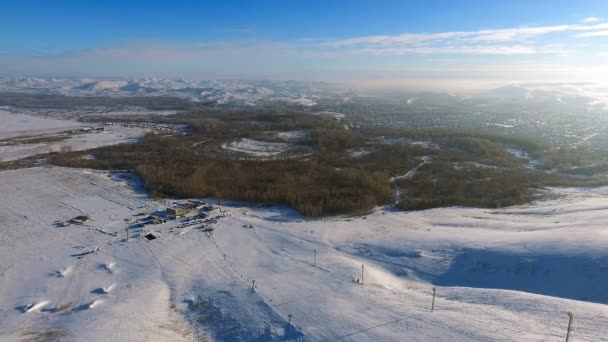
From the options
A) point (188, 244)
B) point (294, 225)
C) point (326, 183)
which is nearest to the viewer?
point (188, 244)

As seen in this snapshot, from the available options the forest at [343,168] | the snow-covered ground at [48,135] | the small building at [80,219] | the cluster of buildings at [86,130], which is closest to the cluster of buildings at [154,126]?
A: the snow-covered ground at [48,135]

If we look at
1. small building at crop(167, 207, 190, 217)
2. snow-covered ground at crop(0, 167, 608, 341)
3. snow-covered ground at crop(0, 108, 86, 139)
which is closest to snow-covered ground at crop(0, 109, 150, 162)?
snow-covered ground at crop(0, 108, 86, 139)

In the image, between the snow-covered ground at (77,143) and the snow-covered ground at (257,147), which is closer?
the snow-covered ground at (77,143)

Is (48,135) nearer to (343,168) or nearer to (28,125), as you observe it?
(28,125)

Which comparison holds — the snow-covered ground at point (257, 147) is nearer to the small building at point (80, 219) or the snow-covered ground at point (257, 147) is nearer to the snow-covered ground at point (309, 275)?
the snow-covered ground at point (309, 275)

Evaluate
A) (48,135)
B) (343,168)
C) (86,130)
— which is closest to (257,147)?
(343,168)

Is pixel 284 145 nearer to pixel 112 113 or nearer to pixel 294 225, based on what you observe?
pixel 294 225

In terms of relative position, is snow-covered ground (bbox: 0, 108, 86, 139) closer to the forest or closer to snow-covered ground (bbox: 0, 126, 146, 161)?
snow-covered ground (bbox: 0, 126, 146, 161)

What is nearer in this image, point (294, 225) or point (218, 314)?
point (218, 314)

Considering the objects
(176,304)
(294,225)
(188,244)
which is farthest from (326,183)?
(176,304)
